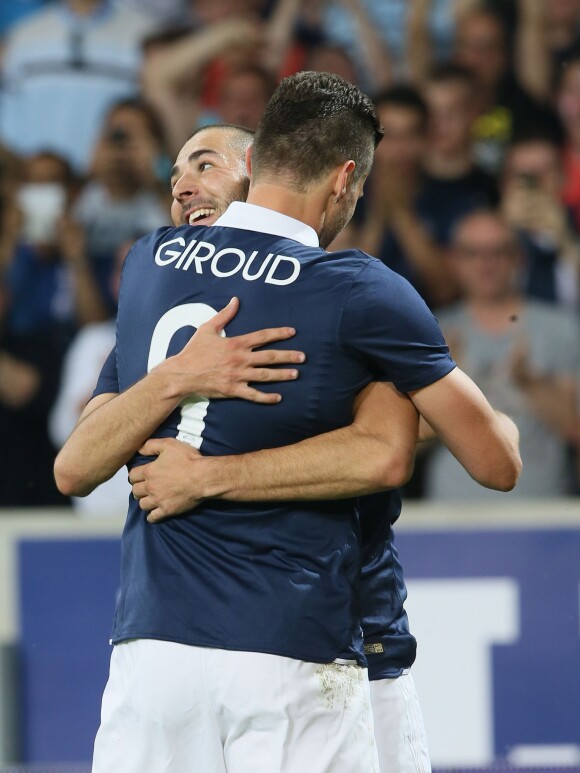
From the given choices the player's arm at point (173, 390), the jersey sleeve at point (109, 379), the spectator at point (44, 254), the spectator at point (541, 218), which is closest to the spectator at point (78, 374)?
the spectator at point (44, 254)

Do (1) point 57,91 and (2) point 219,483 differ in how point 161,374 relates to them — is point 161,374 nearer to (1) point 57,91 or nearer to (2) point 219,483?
(2) point 219,483

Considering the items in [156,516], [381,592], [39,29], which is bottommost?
[381,592]

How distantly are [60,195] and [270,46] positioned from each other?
3.97ft

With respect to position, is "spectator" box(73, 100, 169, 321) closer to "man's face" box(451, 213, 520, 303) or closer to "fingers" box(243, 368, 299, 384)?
"man's face" box(451, 213, 520, 303)

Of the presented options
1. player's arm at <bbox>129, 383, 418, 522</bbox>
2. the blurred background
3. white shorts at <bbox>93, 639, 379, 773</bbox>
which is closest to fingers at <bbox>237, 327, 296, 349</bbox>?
player's arm at <bbox>129, 383, 418, 522</bbox>

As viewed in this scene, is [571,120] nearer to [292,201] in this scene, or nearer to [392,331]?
[292,201]

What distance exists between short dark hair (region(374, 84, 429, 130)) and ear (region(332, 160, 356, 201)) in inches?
127

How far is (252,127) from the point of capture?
5.16 meters

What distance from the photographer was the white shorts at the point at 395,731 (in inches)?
98.3

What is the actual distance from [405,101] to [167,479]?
362cm

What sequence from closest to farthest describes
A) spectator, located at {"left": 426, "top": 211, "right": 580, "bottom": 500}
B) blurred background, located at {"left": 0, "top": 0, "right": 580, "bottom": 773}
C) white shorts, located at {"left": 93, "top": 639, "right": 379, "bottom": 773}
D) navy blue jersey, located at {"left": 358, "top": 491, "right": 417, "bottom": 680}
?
white shorts, located at {"left": 93, "top": 639, "right": 379, "bottom": 773}
navy blue jersey, located at {"left": 358, "top": 491, "right": 417, "bottom": 680}
blurred background, located at {"left": 0, "top": 0, "right": 580, "bottom": 773}
spectator, located at {"left": 426, "top": 211, "right": 580, "bottom": 500}

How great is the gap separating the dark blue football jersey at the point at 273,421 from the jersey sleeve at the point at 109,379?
8.8 inches

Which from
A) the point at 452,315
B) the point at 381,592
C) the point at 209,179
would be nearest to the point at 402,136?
the point at 452,315

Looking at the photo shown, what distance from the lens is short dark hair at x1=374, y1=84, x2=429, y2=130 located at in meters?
5.27
